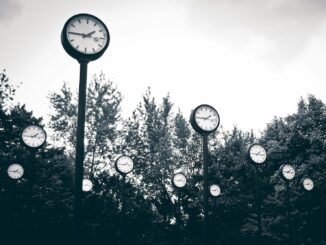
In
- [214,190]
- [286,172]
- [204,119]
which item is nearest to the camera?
[204,119]

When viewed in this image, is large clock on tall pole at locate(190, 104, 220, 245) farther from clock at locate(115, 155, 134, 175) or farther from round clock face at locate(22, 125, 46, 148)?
round clock face at locate(22, 125, 46, 148)

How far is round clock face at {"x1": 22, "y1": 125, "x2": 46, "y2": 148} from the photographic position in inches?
480

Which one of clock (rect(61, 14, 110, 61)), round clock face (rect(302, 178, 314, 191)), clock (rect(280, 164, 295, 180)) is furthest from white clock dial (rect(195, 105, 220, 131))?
round clock face (rect(302, 178, 314, 191))

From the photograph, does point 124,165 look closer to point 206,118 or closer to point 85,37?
point 206,118

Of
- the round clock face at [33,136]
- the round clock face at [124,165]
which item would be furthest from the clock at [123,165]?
the round clock face at [33,136]

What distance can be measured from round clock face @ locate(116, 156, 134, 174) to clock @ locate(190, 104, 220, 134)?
19.9 ft

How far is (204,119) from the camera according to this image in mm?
8836

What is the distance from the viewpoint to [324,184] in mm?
18453

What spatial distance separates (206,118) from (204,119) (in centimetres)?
8

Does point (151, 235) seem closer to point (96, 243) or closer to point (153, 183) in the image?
point (96, 243)

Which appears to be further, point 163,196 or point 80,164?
point 163,196

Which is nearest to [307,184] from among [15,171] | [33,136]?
[33,136]

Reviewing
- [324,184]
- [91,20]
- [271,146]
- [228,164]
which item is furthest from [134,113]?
[91,20]

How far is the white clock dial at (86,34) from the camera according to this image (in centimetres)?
604
